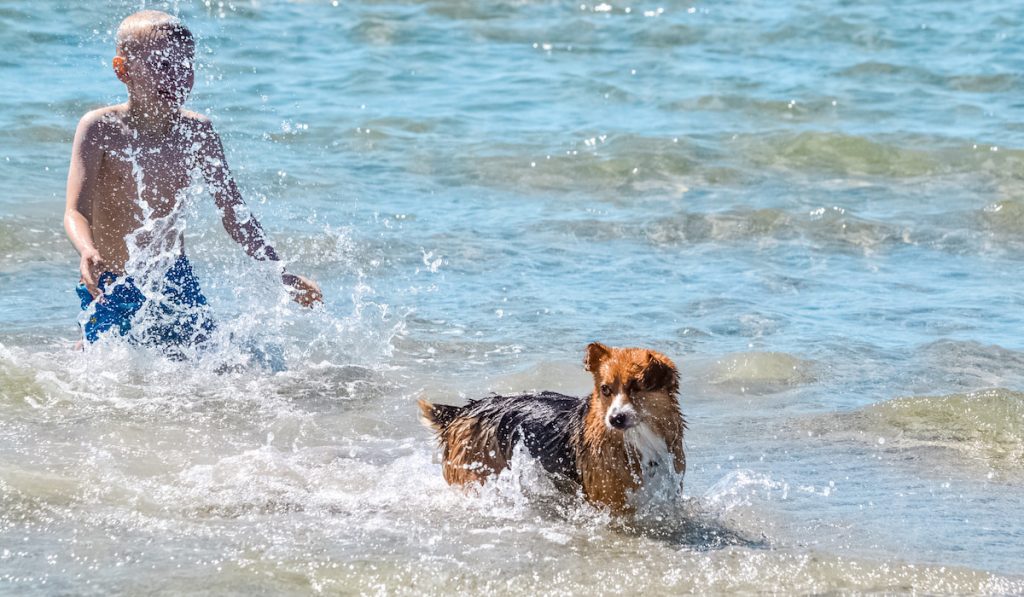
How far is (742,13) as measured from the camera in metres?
20.4

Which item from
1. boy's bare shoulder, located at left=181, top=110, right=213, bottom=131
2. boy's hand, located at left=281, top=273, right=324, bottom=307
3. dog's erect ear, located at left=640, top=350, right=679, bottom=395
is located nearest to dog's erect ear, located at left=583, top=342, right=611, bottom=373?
dog's erect ear, located at left=640, top=350, right=679, bottom=395

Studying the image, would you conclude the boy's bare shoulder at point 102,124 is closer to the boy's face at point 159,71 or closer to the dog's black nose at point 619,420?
the boy's face at point 159,71

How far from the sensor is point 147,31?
6.50m

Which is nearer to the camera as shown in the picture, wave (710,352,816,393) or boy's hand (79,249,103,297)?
boy's hand (79,249,103,297)

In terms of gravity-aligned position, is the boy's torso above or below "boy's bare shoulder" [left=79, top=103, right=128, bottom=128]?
below

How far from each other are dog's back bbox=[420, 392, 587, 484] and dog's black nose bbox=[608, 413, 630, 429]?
1.36ft

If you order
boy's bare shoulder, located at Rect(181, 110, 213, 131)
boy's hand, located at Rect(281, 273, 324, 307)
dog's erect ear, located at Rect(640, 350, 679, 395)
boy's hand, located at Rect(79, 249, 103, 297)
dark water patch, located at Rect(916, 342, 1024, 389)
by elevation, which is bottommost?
dark water patch, located at Rect(916, 342, 1024, 389)

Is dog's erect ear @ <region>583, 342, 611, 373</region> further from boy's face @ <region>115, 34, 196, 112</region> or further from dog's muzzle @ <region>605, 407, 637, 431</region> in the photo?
boy's face @ <region>115, 34, 196, 112</region>

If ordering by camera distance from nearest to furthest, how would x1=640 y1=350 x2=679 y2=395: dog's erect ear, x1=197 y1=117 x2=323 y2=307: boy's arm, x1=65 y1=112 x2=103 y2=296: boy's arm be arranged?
x1=640 y1=350 x2=679 y2=395: dog's erect ear, x1=65 y1=112 x2=103 y2=296: boy's arm, x1=197 y1=117 x2=323 y2=307: boy's arm

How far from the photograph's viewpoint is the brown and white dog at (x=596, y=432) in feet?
16.0

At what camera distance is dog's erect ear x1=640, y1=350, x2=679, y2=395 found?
16.0ft

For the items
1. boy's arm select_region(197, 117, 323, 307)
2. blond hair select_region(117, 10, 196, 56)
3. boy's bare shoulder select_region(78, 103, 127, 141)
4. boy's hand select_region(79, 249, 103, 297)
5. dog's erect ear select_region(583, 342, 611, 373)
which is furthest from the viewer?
boy's arm select_region(197, 117, 323, 307)

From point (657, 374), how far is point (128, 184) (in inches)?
130

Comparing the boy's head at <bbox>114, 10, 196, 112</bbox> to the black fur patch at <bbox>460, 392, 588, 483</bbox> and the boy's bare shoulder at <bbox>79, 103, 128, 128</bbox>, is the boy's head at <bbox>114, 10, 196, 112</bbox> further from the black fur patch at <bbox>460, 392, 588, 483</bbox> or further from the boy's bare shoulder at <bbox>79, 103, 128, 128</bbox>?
the black fur patch at <bbox>460, 392, 588, 483</bbox>
